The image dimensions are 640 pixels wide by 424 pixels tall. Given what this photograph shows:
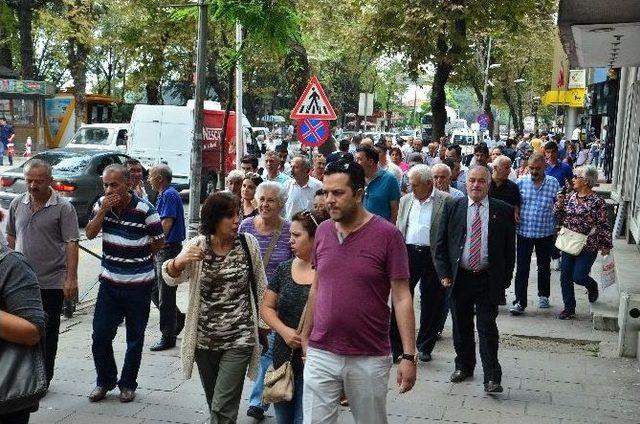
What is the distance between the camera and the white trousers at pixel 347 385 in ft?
13.7

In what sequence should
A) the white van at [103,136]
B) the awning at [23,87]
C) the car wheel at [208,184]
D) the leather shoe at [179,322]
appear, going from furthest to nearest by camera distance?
the awning at [23,87], the white van at [103,136], the car wheel at [208,184], the leather shoe at [179,322]

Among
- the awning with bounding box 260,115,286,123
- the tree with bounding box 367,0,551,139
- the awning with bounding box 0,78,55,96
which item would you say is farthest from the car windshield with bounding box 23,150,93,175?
the awning with bounding box 260,115,286,123

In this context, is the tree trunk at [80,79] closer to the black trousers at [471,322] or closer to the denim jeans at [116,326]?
the denim jeans at [116,326]

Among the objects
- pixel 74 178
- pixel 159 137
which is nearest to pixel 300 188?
pixel 74 178

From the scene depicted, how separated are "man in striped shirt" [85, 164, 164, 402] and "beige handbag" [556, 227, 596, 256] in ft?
16.2

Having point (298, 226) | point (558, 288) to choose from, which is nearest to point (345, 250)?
point (298, 226)

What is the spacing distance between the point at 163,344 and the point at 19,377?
15.9 ft

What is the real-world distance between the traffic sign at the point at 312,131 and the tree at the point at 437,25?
692 centimetres

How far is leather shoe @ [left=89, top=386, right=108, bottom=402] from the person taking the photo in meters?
6.34

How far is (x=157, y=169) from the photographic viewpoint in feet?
25.7

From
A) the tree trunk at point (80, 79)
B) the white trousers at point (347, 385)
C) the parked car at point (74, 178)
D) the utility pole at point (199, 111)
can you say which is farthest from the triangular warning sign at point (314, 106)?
the tree trunk at point (80, 79)

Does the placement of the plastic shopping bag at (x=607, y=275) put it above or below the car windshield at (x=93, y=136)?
below

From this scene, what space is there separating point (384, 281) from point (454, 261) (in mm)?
2794

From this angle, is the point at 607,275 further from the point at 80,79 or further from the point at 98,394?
the point at 80,79
